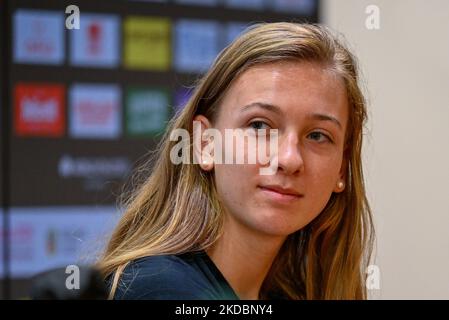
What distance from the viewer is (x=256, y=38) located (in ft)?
2.74

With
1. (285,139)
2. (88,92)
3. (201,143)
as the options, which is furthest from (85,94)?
(285,139)

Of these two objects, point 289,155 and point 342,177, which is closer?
point 289,155

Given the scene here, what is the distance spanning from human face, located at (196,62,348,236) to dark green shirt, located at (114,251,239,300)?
0.09 metres

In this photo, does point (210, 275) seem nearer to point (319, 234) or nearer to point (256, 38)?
point (319, 234)

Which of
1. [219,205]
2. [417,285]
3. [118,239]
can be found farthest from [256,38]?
[417,285]

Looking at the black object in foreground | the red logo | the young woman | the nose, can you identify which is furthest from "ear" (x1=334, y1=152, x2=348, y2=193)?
the red logo

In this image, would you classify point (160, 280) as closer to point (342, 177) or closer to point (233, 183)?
point (233, 183)

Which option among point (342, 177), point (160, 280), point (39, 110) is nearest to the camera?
point (160, 280)

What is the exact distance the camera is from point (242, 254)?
0.88 metres

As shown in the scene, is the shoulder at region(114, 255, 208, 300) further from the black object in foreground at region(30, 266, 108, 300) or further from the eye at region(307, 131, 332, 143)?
the eye at region(307, 131, 332, 143)

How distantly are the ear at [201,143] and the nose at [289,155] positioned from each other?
107mm

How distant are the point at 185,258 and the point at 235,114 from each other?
0.61 ft

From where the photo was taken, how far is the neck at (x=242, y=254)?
0.86 m

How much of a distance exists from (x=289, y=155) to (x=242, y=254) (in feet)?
0.54
